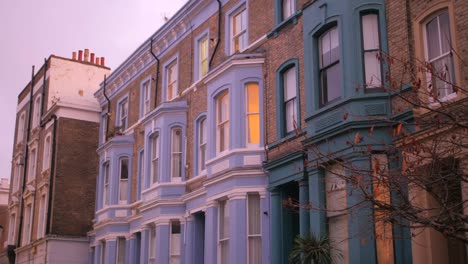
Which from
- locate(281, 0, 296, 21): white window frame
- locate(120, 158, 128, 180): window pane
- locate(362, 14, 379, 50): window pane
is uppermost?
locate(281, 0, 296, 21): white window frame

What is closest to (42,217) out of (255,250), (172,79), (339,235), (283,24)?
(172,79)

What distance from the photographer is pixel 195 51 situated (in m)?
27.0

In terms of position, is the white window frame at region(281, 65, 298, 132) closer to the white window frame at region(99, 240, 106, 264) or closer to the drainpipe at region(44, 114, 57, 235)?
the white window frame at region(99, 240, 106, 264)

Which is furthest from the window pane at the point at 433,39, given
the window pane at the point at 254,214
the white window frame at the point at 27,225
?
the white window frame at the point at 27,225

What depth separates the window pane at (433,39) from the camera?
15.7 metres

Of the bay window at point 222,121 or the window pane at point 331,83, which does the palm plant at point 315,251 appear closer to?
the window pane at point 331,83

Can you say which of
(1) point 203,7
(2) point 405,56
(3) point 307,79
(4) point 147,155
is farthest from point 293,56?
(4) point 147,155

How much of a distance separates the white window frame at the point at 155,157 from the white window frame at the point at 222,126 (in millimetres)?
4624

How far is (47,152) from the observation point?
3800 centimetres

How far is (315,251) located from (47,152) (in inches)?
A: 969

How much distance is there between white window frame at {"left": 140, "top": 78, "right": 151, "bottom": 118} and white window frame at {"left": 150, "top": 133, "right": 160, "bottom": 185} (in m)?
2.60

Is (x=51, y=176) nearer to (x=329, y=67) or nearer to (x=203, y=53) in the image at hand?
(x=203, y=53)

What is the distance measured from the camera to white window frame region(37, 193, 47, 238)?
35.9m

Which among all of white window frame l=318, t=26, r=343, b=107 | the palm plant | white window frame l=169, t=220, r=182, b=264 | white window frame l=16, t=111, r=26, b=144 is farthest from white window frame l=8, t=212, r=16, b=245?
the palm plant
